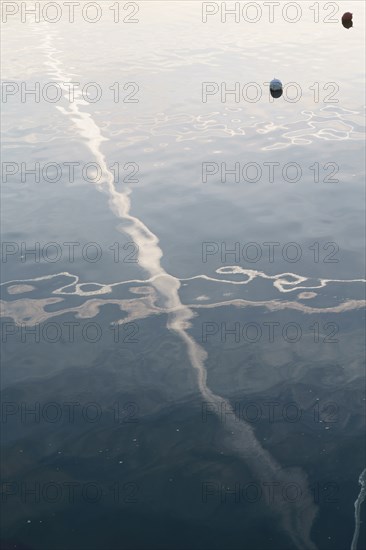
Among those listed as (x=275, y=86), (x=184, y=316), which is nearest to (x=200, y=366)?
(x=184, y=316)

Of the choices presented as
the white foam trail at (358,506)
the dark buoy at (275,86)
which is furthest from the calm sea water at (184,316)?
the dark buoy at (275,86)

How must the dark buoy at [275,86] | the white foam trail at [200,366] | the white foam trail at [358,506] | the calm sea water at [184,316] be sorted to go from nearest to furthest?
the white foam trail at [358,506] → the white foam trail at [200,366] → the calm sea water at [184,316] → the dark buoy at [275,86]

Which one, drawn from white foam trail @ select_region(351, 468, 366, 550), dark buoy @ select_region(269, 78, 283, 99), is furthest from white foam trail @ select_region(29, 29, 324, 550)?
dark buoy @ select_region(269, 78, 283, 99)

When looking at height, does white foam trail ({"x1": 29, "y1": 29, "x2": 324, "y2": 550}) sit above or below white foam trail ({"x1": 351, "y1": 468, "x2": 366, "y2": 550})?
above

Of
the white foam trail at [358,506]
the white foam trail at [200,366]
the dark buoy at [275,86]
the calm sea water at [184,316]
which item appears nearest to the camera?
the white foam trail at [358,506]

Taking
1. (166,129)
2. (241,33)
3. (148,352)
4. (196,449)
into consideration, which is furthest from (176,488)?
(241,33)

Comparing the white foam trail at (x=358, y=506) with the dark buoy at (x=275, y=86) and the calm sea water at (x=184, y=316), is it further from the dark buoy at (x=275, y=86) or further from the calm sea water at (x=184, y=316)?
the dark buoy at (x=275, y=86)

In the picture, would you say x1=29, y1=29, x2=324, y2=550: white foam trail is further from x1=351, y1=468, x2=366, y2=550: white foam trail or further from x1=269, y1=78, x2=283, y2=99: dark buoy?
x1=269, y1=78, x2=283, y2=99: dark buoy
